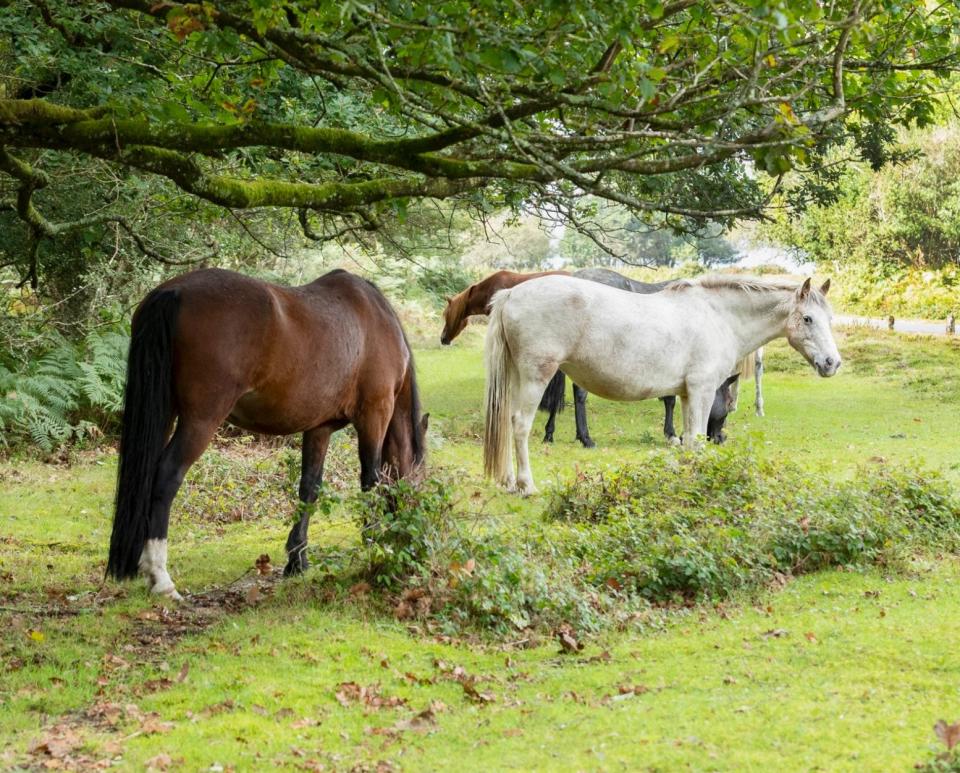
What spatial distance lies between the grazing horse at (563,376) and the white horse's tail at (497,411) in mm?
2932

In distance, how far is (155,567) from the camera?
7.00 metres

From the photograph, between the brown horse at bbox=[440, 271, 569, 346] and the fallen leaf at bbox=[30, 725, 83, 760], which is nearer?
the fallen leaf at bbox=[30, 725, 83, 760]

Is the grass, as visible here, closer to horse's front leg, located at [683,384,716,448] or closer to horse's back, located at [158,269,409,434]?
horse's back, located at [158,269,409,434]

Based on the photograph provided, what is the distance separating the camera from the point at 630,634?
6.57 m

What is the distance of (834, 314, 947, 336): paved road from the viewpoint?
2791cm

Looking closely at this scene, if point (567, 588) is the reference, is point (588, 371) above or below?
above

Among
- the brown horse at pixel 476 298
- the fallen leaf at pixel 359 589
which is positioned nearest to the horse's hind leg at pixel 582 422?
the brown horse at pixel 476 298

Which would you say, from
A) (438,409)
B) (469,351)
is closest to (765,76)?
(438,409)

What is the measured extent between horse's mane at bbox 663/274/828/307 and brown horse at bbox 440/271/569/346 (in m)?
3.93

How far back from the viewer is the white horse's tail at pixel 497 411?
10938mm

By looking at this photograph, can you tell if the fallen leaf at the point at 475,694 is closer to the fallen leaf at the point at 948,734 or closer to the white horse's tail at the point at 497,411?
the fallen leaf at the point at 948,734

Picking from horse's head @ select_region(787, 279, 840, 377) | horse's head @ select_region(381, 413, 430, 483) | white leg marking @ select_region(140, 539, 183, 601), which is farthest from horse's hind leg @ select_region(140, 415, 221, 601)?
horse's head @ select_region(787, 279, 840, 377)

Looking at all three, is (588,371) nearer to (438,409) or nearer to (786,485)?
(786,485)

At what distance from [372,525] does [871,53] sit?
466 centimetres
